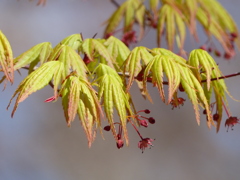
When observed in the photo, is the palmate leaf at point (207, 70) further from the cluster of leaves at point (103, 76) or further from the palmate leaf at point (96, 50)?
the palmate leaf at point (96, 50)

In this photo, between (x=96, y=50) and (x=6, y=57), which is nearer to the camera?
(x=6, y=57)

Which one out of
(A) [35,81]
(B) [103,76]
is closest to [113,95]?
(B) [103,76]

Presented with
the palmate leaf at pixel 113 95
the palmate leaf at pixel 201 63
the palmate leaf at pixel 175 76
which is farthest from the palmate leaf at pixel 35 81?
the palmate leaf at pixel 201 63

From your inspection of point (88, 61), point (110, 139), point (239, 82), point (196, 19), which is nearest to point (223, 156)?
point (239, 82)

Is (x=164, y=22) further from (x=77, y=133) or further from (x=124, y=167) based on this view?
(x=124, y=167)

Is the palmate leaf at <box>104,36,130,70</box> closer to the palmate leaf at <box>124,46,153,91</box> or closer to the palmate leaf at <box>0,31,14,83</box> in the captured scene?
the palmate leaf at <box>124,46,153,91</box>

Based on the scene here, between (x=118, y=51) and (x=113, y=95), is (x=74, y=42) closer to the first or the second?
(x=118, y=51)
